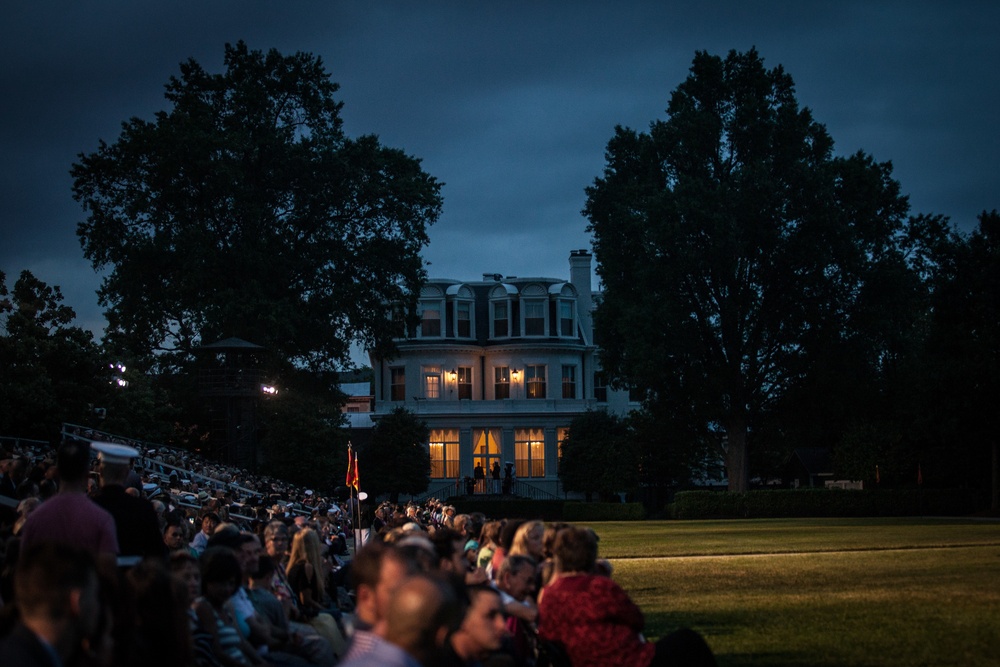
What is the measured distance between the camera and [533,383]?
240 feet

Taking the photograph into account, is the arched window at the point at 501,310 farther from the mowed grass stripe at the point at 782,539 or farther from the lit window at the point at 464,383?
the mowed grass stripe at the point at 782,539

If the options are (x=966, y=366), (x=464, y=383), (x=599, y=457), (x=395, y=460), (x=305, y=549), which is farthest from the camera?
(x=464, y=383)

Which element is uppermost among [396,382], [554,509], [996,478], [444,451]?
[396,382]

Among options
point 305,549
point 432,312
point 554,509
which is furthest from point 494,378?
point 305,549

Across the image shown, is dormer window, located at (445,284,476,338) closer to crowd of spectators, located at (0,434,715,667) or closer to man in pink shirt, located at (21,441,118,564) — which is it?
crowd of spectators, located at (0,434,715,667)

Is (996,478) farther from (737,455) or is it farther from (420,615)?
(420,615)

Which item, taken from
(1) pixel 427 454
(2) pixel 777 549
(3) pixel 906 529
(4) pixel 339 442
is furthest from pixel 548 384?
(2) pixel 777 549

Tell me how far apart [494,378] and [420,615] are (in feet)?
230

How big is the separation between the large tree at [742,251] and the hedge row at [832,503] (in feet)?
5.93

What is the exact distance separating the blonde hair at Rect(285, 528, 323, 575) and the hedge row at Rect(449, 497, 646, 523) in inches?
1698

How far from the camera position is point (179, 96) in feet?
174

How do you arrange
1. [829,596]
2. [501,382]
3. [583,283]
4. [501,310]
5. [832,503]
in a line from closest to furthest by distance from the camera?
[829,596], [832,503], [501,382], [501,310], [583,283]

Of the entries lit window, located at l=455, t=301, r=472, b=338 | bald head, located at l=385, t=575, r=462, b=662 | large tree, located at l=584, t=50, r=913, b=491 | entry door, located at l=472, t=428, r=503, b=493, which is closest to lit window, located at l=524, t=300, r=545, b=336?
lit window, located at l=455, t=301, r=472, b=338

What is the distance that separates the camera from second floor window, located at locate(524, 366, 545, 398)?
73.2m
